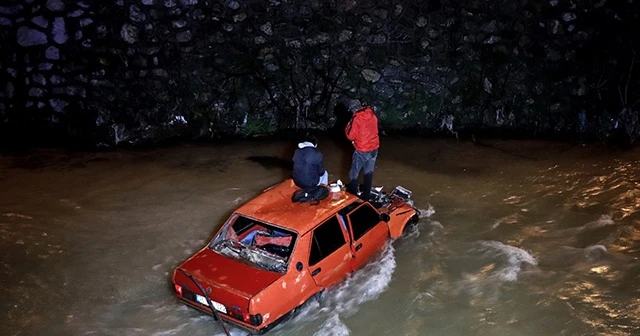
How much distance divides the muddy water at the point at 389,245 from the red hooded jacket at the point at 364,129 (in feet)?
5.68

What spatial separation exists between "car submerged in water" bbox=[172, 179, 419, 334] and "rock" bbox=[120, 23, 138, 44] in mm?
7238

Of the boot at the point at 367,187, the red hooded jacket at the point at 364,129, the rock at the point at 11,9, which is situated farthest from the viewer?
the rock at the point at 11,9

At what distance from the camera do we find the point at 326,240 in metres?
7.85

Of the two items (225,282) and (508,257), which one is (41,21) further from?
(508,257)

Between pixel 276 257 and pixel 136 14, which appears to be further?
pixel 136 14

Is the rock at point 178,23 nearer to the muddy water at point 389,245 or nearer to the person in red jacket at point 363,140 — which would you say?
the muddy water at point 389,245

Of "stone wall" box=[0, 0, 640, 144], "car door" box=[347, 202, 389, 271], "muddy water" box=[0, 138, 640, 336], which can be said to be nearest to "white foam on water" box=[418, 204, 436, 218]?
"muddy water" box=[0, 138, 640, 336]

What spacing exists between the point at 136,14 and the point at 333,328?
960 cm

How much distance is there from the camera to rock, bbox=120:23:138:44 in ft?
45.6

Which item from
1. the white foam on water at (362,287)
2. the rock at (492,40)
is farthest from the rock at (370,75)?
the white foam on water at (362,287)

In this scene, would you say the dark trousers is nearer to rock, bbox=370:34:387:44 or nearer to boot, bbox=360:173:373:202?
boot, bbox=360:173:373:202

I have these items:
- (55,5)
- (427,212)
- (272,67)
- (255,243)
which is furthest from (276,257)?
(55,5)

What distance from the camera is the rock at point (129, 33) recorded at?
13898mm

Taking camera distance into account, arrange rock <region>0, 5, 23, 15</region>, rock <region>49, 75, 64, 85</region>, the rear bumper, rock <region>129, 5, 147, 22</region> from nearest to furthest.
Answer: the rear bumper, rock <region>0, 5, 23, 15</region>, rock <region>129, 5, 147, 22</region>, rock <region>49, 75, 64, 85</region>
